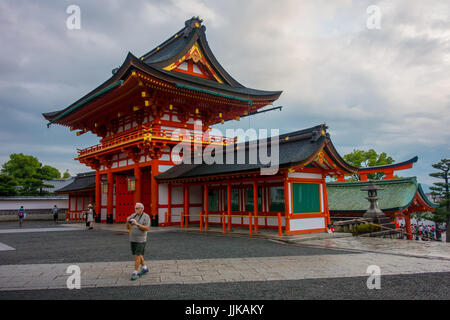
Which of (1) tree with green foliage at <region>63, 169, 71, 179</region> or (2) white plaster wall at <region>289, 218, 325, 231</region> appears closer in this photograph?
(2) white plaster wall at <region>289, 218, 325, 231</region>

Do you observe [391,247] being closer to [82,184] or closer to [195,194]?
[195,194]

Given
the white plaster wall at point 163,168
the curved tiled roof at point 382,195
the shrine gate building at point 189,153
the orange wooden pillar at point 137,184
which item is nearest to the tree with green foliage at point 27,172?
the shrine gate building at point 189,153

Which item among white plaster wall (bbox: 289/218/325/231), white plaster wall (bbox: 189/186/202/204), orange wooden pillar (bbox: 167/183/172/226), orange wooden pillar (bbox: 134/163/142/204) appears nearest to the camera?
white plaster wall (bbox: 289/218/325/231)

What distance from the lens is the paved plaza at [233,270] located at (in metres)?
6.06

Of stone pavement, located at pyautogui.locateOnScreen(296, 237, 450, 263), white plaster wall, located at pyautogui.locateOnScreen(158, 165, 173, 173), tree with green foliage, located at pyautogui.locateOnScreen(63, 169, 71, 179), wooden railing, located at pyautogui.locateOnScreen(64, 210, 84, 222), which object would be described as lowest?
wooden railing, located at pyautogui.locateOnScreen(64, 210, 84, 222)

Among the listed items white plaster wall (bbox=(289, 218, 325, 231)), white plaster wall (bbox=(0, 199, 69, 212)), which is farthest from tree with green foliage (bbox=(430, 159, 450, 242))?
white plaster wall (bbox=(0, 199, 69, 212))

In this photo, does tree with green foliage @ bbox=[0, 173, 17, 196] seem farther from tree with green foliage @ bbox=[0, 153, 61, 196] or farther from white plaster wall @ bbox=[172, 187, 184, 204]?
white plaster wall @ bbox=[172, 187, 184, 204]

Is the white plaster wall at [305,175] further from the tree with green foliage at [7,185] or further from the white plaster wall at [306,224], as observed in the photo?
the tree with green foliage at [7,185]

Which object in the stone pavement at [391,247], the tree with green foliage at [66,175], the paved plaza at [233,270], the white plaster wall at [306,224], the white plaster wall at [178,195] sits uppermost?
the tree with green foliage at [66,175]

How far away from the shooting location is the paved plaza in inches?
239

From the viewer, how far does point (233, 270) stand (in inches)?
311

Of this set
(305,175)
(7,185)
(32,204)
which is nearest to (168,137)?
(305,175)

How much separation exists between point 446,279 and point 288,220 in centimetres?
740

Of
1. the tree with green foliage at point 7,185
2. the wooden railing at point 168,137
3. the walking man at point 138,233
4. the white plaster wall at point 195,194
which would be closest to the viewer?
the walking man at point 138,233
